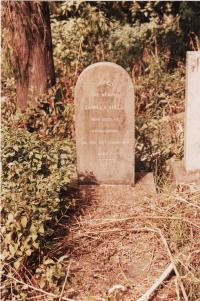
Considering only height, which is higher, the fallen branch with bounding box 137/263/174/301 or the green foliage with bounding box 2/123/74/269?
the green foliage with bounding box 2/123/74/269

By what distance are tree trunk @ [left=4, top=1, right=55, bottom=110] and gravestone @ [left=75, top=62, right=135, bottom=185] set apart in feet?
5.02

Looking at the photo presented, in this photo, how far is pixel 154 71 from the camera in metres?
7.37

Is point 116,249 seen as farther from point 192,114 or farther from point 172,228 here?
point 192,114

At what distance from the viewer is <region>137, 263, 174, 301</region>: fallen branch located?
3185mm

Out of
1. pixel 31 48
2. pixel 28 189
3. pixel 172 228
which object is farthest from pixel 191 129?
pixel 31 48

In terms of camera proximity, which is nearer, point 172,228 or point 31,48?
point 172,228

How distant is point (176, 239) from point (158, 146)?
6.39 feet

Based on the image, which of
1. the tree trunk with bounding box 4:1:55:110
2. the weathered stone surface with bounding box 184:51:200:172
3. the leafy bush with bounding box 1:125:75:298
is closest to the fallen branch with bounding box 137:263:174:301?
the leafy bush with bounding box 1:125:75:298

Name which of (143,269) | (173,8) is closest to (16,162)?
(143,269)

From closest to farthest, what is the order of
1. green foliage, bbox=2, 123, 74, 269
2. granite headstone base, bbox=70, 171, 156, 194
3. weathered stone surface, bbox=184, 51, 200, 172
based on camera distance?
1. green foliage, bbox=2, 123, 74, 269
2. weathered stone surface, bbox=184, 51, 200, 172
3. granite headstone base, bbox=70, 171, 156, 194

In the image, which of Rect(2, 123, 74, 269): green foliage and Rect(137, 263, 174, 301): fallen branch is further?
Rect(2, 123, 74, 269): green foliage

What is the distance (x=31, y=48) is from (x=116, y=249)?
3188mm

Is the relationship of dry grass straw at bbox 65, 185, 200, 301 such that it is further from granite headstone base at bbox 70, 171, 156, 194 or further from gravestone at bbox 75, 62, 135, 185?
gravestone at bbox 75, 62, 135, 185

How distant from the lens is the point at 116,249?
380cm
